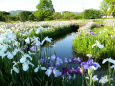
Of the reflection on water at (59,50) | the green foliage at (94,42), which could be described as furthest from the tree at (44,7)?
the green foliage at (94,42)

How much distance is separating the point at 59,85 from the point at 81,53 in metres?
5.67

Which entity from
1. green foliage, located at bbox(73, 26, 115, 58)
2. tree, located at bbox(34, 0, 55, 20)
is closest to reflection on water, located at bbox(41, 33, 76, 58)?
green foliage, located at bbox(73, 26, 115, 58)

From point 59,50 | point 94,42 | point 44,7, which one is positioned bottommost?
point 59,50

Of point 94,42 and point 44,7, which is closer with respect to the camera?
point 94,42

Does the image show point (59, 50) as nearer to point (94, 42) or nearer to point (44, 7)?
point (94, 42)

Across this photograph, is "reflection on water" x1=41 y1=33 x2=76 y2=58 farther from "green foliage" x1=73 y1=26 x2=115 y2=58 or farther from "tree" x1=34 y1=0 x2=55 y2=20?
"tree" x1=34 y1=0 x2=55 y2=20

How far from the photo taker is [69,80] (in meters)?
3.23

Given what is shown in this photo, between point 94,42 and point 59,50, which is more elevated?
point 94,42

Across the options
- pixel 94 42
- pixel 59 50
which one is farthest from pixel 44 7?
pixel 94 42

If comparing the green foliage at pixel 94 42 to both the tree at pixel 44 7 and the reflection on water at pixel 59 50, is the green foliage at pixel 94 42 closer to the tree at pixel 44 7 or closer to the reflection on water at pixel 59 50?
the reflection on water at pixel 59 50

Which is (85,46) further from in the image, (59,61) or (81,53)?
(59,61)

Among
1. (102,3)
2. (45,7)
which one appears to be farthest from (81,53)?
(102,3)

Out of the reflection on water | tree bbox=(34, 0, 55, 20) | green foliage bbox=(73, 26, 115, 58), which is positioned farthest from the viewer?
tree bbox=(34, 0, 55, 20)

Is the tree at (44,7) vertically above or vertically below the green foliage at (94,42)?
above
